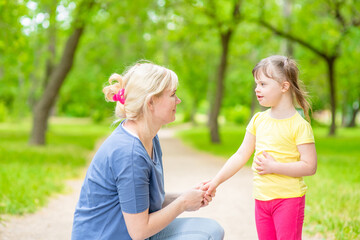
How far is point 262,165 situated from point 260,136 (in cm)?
21

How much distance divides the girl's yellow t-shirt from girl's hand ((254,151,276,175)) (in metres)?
0.05

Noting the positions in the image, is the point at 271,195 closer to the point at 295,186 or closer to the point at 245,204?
the point at 295,186

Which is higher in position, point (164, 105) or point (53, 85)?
point (164, 105)

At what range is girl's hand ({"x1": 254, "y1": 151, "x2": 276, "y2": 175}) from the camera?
2711 millimetres

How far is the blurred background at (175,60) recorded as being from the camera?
22.3ft

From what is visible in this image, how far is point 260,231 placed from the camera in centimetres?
284

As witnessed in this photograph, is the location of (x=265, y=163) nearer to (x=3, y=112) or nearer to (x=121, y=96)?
(x=121, y=96)

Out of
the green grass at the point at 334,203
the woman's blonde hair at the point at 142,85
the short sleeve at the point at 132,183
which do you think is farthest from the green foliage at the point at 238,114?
the short sleeve at the point at 132,183

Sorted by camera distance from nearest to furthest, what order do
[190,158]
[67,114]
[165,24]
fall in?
[190,158], [165,24], [67,114]

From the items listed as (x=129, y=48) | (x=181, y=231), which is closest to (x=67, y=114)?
(x=129, y=48)

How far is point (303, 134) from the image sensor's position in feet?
8.81

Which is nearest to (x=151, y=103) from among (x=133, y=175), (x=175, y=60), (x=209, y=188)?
(x=133, y=175)

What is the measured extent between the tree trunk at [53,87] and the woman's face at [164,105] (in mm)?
11592

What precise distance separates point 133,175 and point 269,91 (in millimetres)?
1100
